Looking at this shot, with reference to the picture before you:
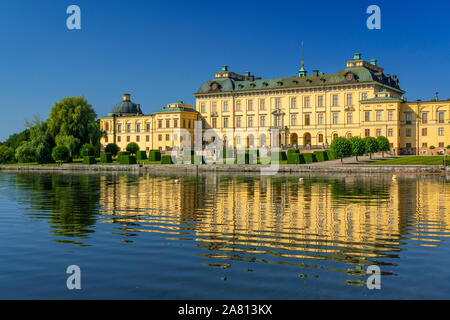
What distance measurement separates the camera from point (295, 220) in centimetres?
1866

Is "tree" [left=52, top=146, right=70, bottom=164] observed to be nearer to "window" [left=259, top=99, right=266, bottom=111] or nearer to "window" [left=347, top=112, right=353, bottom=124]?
"window" [left=259, top=99, right=266, bottom=111]

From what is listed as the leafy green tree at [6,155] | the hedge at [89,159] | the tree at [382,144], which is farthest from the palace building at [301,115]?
the hedge at [89,159]

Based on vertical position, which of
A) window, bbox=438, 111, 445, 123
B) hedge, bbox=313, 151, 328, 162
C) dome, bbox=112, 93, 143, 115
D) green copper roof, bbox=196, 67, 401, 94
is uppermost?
green copper roof, bbox=196, 67, 401, 94

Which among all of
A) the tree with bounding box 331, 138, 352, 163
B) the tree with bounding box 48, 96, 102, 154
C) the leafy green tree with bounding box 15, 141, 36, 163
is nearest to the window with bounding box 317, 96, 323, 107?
the tree with bounding box 331, 138, 352, 163

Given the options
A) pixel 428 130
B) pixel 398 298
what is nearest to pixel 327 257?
pixel 398 298

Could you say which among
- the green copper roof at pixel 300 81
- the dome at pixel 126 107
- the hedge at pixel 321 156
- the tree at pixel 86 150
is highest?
the green copper roof at pixel 300 81

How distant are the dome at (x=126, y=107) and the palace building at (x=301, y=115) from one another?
583 millimetres

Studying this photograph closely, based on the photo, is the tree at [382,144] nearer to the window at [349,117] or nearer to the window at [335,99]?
the window at [349,117]

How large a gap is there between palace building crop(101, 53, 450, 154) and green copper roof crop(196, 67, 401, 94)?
161 mm

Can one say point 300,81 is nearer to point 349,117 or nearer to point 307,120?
point 307,120

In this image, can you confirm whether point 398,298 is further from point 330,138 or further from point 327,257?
point 330,138

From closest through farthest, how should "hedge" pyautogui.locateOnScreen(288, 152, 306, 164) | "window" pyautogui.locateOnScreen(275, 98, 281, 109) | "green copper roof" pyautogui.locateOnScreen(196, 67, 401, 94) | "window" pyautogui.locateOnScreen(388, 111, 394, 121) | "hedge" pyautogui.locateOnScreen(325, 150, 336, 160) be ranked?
"hedge" pyautogui.locateOnScreen(288, 152, 306, 164) → "hedge" pyautogui.locateOnScreen(325, 150, 336, 160) → "window" pyautogui.locateOnScreen(388, 111, 394, 121) → "green copper roof" pyautogui.locateOnScreen(196, 67, 401, 94) → "window" pyautogui.locateOnScreen(275, 98, 281, 109)

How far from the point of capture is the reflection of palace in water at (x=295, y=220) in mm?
13648

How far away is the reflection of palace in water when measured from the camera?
13.6m
